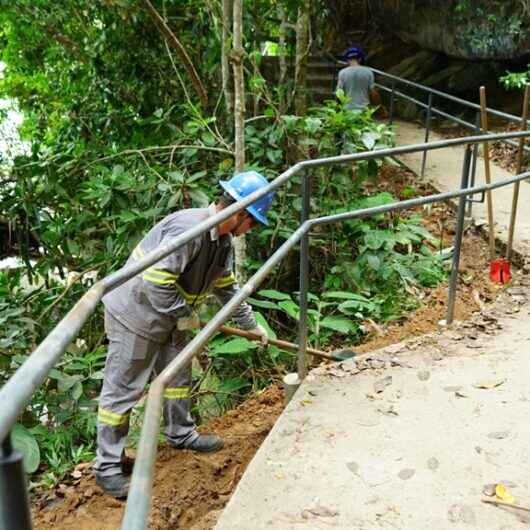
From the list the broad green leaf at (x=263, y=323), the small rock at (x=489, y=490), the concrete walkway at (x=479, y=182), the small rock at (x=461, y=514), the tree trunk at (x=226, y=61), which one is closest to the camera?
the small rock at (x=461, y=514)

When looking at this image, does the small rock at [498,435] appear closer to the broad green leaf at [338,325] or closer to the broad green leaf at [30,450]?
the broad green leaf at [338,325]

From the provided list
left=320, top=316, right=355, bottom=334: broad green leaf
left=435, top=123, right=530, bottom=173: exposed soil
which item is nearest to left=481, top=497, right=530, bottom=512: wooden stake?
left=320, top=316, right=355, bottom=334: broad green leaf

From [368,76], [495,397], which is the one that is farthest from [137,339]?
[368,76]

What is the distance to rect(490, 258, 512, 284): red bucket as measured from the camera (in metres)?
4.64

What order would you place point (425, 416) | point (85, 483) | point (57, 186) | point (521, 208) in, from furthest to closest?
1. point (521, 208)
2. point (57, 186)
3. point (85, 483)
4. point (425, 416)

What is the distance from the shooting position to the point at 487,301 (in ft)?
14.4

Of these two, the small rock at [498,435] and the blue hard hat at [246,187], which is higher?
the blue hard hat at [246,187]

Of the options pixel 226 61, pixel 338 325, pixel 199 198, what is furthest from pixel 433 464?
pixel 226 61

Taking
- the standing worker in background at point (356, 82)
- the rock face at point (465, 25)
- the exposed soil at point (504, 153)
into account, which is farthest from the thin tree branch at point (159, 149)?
the rock face at point (465, 25)

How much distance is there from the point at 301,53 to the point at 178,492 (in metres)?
4.47

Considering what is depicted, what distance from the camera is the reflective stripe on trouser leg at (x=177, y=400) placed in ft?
10.4

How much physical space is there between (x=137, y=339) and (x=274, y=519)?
1180mm

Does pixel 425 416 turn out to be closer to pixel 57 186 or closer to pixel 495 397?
pixel 495 397

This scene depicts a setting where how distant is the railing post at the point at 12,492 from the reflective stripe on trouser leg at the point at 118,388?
7.15 ft
